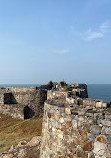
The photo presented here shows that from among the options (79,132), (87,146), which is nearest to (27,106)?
(79,132)

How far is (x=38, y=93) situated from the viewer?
24781mm

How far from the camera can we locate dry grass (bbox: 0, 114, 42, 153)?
15.7 metres

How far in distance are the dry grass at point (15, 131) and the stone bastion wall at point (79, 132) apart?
29.6 ft

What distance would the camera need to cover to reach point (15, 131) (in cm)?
1938

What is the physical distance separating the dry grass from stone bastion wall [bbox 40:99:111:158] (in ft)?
29.6

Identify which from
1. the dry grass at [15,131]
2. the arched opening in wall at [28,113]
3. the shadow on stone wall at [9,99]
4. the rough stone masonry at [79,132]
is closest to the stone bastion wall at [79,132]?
the rough stone masonry at [79,132]

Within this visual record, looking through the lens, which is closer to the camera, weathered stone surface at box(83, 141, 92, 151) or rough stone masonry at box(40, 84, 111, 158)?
rough stone masonry at box(40, 84, 111, 158)

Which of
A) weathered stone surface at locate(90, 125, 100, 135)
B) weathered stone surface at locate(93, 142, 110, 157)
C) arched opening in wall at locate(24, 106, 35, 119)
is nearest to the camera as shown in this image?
weathered stone surface at locate(93, 142, 110, 157)

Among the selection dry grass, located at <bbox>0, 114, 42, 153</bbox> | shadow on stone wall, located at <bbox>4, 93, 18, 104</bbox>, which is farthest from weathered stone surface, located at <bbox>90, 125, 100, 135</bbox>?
shadow on stone wall, located at <bbox>4, 93, 18, 104</bbox>

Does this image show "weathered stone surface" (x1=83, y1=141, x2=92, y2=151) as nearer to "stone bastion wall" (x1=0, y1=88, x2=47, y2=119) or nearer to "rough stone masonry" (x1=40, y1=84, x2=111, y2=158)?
"rough stone masonry" (x1=40, y1=84, x2=111, y2=158)

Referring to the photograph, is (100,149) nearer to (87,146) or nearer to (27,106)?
(87,146)

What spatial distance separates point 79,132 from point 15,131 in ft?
50.5

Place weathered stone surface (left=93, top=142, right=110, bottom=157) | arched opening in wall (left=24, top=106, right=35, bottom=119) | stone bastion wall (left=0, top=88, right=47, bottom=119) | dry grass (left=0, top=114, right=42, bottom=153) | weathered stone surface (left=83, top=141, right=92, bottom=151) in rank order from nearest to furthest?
weathered stone surface (left=93, top=142, right=110, bottom=157), weathered stone surface (left=83, top=141, right=92, bottom=151), dry grass (left=0, top=114, right=42, bottom=153), arched opening in wall (left=24, top=106, right=35, bottom=119), stone bastion wall (left=0, top=88, right=47, bottom=119)

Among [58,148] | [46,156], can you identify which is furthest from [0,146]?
[58,148]
